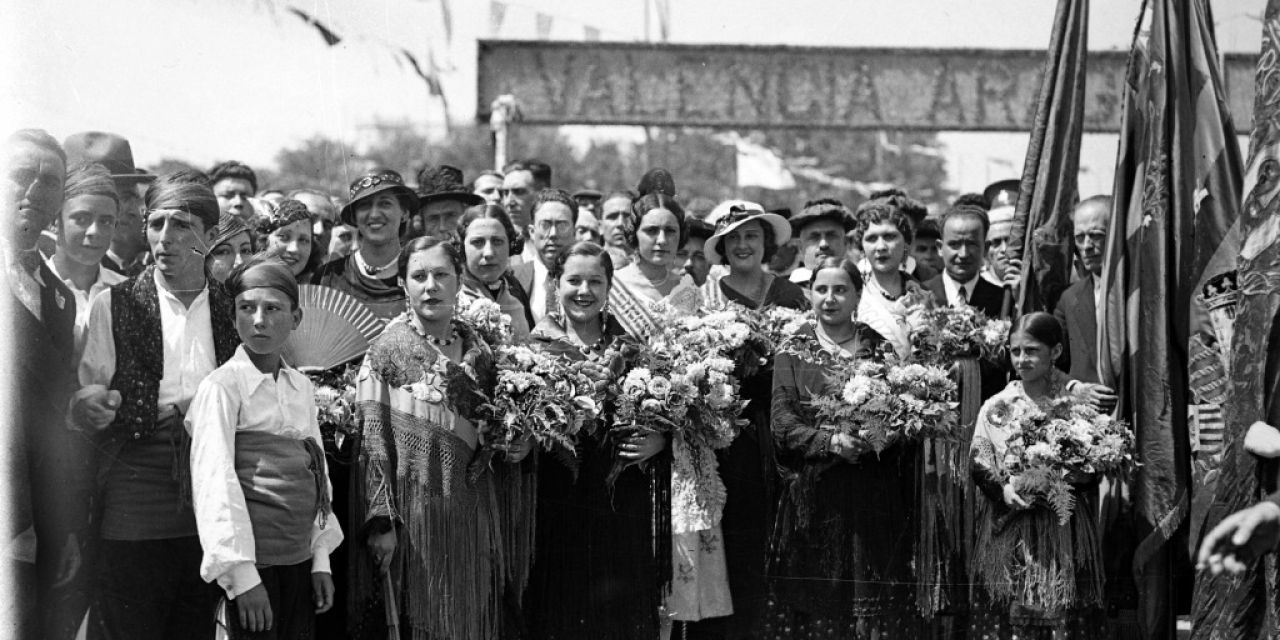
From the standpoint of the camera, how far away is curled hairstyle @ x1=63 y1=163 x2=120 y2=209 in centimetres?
580

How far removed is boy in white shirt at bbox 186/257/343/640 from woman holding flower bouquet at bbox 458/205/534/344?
5.66ft

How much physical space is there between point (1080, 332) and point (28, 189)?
511 cm

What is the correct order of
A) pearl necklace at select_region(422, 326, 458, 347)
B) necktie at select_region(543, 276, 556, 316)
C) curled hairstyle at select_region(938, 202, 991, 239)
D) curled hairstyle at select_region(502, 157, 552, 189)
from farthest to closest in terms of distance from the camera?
curled hairstyle at select_region(502, 157, 552, 189) → curled hairstyle at select_region(938, 202, 991, 239) → necktie at select_region(543, 276, 556, 316) → pearl necklace at select_region(422, 326, 458, 347)

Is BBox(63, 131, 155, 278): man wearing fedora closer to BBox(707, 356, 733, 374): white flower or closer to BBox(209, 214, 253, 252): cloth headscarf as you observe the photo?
BBox(209, 214, 253, 252): cloth headscarf

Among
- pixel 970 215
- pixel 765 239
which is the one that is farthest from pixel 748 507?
pixel 970 215

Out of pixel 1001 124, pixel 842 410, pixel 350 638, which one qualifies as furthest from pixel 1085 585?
pixel 1001 124

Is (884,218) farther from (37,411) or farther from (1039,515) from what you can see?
(37,411)

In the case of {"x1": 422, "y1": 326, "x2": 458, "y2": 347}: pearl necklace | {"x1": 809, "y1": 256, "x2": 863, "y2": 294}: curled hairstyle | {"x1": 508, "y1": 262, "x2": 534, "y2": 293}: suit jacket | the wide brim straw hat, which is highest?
the wide brim straw hat

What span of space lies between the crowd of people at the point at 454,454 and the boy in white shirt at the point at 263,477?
0.01 metres

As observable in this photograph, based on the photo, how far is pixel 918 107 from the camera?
11562 millimetres

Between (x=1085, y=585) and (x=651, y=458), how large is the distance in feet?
7.09

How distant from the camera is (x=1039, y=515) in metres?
7.09

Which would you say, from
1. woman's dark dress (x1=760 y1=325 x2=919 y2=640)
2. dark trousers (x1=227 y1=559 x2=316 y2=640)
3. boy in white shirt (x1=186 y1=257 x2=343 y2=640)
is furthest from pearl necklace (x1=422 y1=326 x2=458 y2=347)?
woman's dark dress (x1=760 y1=325 x2=919 y2=640)

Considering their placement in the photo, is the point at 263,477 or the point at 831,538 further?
the point at 831,538
